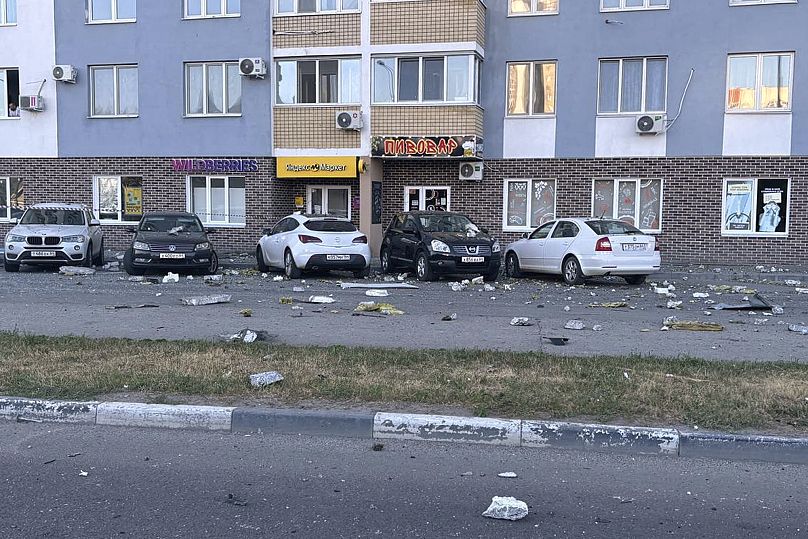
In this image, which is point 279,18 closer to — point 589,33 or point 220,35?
point 220,35

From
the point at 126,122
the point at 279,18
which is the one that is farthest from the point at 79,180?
the point at 279,18

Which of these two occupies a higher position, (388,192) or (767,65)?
(767,65)

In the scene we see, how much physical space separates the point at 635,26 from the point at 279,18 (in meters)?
9.89

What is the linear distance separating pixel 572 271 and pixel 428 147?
725 cm

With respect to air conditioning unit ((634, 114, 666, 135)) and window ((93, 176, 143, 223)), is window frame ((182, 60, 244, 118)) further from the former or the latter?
air conditioning unit ((634, 114, 666, 135))

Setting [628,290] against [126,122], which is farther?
[126,122]

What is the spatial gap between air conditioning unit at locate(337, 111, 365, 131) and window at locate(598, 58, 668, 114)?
6.61 m

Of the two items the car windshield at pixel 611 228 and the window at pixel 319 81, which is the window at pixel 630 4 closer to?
the window at pixel 319 81

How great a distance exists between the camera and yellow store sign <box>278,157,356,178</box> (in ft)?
73.4

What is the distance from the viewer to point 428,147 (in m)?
21.8

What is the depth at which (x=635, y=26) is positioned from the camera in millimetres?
21250

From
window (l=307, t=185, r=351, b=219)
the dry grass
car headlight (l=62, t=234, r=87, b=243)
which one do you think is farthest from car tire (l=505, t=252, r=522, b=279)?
the dry grass

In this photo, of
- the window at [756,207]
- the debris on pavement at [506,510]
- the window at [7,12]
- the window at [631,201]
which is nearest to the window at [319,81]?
the window at [631,201]

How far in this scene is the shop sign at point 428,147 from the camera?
844 inches
